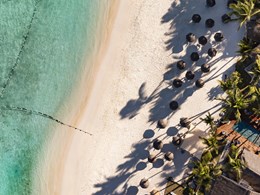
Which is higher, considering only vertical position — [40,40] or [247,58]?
[40,40]

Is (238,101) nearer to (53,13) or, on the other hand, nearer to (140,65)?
(140,65)

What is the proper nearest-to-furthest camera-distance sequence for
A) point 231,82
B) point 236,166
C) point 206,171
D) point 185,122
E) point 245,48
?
point 236,166
point 206,171
point 245,48
point 231,82
point 185,122

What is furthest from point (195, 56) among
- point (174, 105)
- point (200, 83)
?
point (174, 105)

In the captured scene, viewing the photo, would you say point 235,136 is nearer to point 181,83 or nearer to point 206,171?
point 206,171

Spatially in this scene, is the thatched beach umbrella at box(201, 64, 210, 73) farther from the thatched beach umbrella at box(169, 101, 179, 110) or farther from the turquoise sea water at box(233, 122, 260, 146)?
the turquoise sea water at box(233, 122, 260, 146)

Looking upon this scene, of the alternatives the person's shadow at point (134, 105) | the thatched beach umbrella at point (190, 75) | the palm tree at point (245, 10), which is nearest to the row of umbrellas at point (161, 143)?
the person's shadow at point (134, 105)

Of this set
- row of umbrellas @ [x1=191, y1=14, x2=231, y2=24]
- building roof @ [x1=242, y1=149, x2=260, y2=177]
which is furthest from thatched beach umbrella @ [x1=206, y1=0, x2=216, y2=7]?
building roof @ [x1=242, y1=149, x2=260, y2=177]

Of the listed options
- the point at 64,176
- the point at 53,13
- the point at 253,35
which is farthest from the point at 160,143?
the point at 53,13
